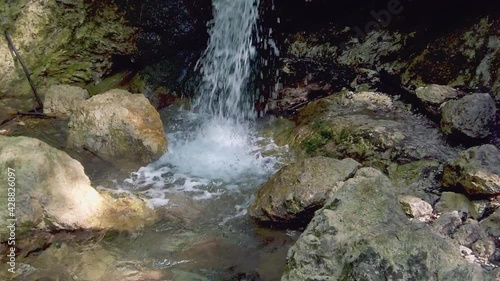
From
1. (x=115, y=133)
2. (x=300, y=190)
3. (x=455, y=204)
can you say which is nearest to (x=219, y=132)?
(x=115, y=133)

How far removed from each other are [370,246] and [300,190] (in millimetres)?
1556

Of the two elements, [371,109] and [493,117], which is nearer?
[493,117]

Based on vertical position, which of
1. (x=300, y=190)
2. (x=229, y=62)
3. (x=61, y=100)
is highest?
(x=229, y=62)

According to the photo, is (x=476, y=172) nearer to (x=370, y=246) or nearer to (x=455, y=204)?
(x=455, y=204)

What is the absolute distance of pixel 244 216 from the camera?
4086 millimetres

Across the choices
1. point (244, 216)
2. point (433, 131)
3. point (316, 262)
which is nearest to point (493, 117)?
point (433, 131)

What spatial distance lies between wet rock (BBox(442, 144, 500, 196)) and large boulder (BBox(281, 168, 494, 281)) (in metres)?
1.28

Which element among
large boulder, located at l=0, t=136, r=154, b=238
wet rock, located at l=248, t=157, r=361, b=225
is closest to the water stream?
wet rock, located at l=248, t=157, r=361, b=225

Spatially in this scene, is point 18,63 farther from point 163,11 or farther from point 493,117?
point 493,117

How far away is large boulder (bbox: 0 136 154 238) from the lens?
3.58m

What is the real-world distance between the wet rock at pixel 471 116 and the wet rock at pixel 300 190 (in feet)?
4.12

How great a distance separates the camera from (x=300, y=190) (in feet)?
12.4

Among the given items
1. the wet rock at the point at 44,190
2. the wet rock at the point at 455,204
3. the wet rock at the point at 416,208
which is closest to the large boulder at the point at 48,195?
the wet rock at the point at 44,190

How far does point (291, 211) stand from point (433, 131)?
1.99 m
